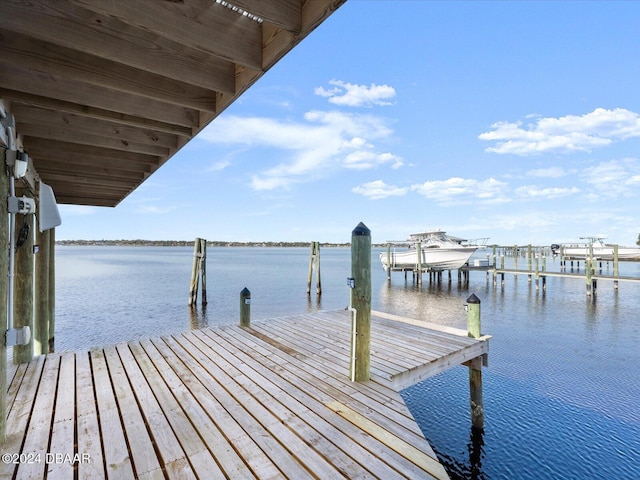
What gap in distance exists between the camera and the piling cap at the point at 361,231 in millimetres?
3775

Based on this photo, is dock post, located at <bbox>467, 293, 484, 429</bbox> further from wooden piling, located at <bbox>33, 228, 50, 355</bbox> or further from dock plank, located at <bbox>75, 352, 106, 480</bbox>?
wooden piling, located at <bbox>33, 228, 50, 355</bbox>

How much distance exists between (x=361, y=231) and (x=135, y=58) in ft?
8.59

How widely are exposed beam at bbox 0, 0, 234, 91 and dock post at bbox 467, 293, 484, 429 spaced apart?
5.07 metres

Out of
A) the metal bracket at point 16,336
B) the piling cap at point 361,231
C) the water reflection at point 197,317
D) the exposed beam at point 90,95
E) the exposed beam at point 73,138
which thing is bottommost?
the water reflection at point 197,317

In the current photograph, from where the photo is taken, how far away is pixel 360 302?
3.78 meters

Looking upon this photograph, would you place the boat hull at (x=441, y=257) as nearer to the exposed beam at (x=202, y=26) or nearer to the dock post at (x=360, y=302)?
→ the dock post at (x=360, y=302)

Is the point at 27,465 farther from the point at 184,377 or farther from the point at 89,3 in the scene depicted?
the point at 89,3

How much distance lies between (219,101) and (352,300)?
2494mm

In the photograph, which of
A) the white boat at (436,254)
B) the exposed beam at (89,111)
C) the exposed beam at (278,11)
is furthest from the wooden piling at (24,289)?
the white boat at (436,254)

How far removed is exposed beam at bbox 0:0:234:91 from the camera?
5.95 ft

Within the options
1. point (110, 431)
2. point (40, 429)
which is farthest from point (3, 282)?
point (110, 431)

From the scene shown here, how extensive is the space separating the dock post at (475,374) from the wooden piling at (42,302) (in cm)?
764

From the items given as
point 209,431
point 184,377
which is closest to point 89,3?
point 209,431

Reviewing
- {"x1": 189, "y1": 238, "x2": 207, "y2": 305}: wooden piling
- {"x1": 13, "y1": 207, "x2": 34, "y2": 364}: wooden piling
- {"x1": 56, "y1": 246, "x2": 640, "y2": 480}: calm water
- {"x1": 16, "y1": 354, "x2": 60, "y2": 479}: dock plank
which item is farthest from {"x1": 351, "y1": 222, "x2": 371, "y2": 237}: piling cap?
{"x1": 189, "y1": 238, "x2": 207, "y2": 305}: wooden piling
